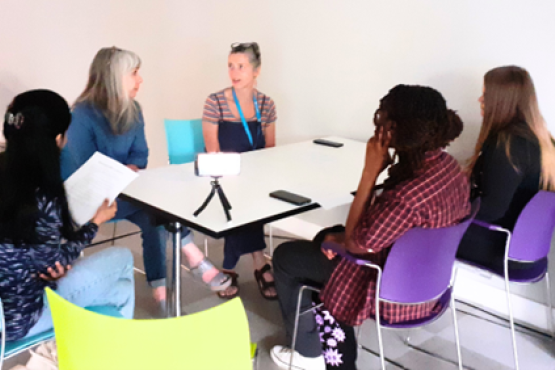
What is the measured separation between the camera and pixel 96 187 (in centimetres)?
169

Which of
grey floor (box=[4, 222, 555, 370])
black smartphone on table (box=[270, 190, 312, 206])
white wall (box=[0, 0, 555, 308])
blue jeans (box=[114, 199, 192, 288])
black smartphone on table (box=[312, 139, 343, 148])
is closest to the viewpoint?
black smartphone on table (box=[270, 190, 312, 206])

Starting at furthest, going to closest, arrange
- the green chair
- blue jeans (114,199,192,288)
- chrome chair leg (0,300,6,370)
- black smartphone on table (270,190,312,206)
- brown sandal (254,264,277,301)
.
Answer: brown sandal (254,264,277,301)
blue jeans (114,199,192,288)
black smartphone on table (270,190,312,206)
chrome chair leg (0,300,6,370)
the green chair

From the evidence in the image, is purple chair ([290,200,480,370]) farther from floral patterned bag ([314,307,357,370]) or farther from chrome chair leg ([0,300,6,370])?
chrome chair leg ([0,300,6,370])

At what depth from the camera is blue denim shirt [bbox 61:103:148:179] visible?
240cm

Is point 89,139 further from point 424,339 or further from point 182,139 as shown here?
point 424,339

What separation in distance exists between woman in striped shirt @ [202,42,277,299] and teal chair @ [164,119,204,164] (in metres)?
0.22

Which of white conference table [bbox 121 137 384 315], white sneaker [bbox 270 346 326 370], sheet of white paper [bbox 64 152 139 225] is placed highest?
sheet of white paper [bbox 64 152 139 225]

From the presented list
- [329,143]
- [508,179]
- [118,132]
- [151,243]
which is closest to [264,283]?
[151,243]

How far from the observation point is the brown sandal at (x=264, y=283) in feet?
8.53

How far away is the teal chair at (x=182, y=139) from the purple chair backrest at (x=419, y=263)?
172cm

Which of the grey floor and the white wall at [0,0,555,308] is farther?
the white wall at [0,0,555,308]

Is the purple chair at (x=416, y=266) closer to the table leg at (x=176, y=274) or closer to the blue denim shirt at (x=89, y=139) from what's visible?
the table leg at (x=176, y=274)

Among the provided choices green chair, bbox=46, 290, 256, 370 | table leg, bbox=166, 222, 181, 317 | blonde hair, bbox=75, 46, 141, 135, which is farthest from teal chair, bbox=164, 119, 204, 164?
green chair, bbox=46, 290, 256, 370

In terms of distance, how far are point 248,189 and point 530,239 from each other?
1120mm
